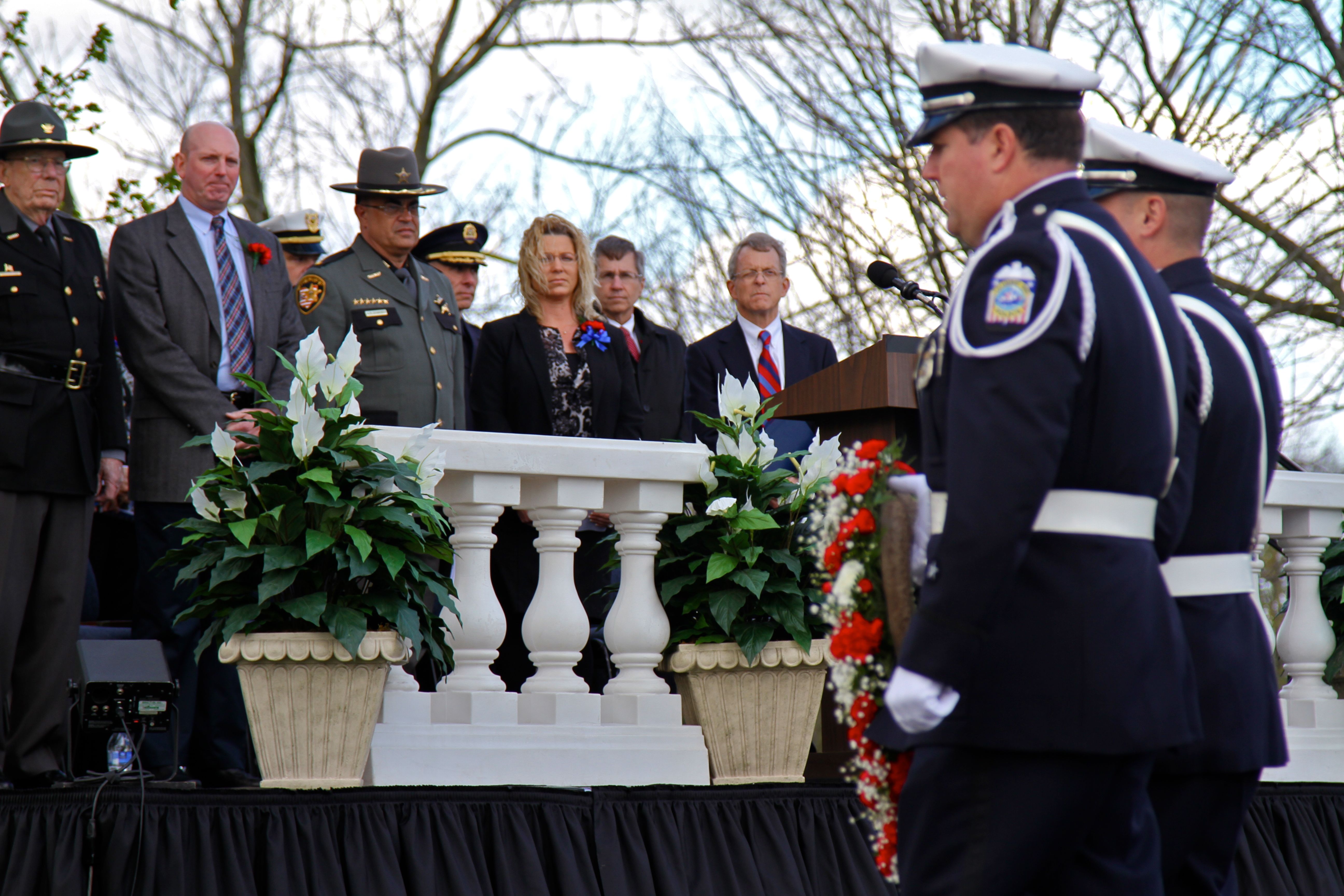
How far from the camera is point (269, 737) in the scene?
12.8ft

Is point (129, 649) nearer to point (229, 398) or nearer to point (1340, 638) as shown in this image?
point (229, 398)

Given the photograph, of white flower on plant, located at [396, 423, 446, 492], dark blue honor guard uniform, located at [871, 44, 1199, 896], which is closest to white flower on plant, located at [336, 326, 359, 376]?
white flower on plant, located at [396, 423, 446, 492]

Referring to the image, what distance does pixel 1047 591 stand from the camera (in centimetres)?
236

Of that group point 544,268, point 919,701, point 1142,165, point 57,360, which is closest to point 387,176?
point 544,268

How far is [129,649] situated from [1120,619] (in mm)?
3044

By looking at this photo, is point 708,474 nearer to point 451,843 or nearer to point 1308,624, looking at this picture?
point 451,843

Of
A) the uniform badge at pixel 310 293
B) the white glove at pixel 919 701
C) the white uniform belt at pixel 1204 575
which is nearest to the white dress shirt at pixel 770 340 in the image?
the uniform badge at pixel 310 293

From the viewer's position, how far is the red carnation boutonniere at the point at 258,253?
18.0 feet

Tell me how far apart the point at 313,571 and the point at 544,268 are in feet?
7.13

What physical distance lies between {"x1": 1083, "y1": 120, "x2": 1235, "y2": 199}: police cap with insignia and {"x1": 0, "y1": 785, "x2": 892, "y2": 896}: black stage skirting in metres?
2.01

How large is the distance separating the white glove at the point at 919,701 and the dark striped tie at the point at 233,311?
11.5ft

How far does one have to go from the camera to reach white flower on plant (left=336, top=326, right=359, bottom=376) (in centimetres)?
411

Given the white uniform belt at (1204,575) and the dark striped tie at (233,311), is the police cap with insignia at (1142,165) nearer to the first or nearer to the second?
the white uniform belt at (1204,575)

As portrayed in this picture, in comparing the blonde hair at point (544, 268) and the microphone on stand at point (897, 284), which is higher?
the blonde hair at point (544, 268)
